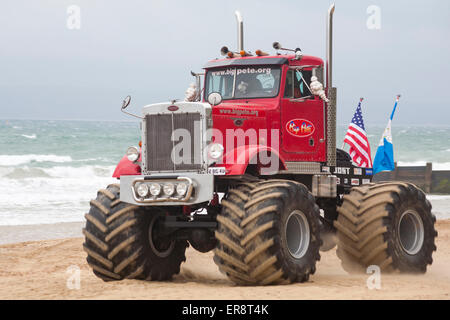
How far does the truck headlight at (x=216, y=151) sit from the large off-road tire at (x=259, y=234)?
506mm

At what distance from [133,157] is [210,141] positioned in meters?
1.20

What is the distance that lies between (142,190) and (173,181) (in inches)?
18.4

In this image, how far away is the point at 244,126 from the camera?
1076cm

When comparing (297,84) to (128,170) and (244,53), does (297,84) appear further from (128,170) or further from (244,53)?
(128,170)

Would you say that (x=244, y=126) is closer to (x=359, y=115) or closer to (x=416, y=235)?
(x=416, y=235)

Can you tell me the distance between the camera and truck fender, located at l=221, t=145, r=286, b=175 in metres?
9.73

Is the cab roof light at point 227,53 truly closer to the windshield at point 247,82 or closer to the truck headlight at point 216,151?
the windshield at point 247,82

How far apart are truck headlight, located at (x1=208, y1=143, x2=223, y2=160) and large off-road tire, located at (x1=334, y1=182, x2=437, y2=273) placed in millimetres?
2774

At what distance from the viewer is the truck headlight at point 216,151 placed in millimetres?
9820

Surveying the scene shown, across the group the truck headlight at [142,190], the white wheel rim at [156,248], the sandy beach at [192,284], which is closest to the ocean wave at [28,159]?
the sandy beach at [192,284]

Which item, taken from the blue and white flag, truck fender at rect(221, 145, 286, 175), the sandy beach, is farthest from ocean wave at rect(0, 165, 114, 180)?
truck fender at rect(221, 145, 286, 175)

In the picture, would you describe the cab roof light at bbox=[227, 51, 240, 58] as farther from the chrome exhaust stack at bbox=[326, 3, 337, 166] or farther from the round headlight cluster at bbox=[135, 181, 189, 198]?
the round headlight cluster at bbox=[135, 181, 189, 198]
